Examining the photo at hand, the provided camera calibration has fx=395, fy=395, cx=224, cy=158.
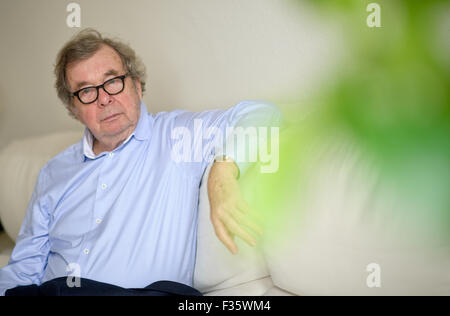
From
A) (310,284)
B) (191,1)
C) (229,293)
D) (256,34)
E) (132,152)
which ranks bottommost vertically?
(229,293)

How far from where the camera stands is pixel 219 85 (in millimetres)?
1618

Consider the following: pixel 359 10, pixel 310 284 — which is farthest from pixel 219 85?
pixel 359 10

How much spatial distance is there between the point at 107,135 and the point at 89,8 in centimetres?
96

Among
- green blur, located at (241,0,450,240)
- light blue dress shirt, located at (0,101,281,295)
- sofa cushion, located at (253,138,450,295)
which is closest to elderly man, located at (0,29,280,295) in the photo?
light blue dress shirt, located at (0,101,281,295)

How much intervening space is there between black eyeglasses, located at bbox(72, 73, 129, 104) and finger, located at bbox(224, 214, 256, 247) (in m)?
0.78

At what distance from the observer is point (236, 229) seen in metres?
0.69

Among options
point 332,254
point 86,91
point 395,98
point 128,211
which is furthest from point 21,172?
point 395,98

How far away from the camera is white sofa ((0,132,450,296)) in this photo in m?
0.36

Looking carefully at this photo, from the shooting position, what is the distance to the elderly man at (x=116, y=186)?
3.93 ft

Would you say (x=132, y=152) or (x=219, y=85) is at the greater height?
(x=219, y=85)

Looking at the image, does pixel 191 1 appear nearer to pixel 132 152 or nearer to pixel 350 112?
pixel 132 152

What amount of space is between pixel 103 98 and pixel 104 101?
0.5 inches

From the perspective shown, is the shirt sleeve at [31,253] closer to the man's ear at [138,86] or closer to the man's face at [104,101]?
the man's face at [104,101]

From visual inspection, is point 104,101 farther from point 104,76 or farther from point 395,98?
point 395,98
